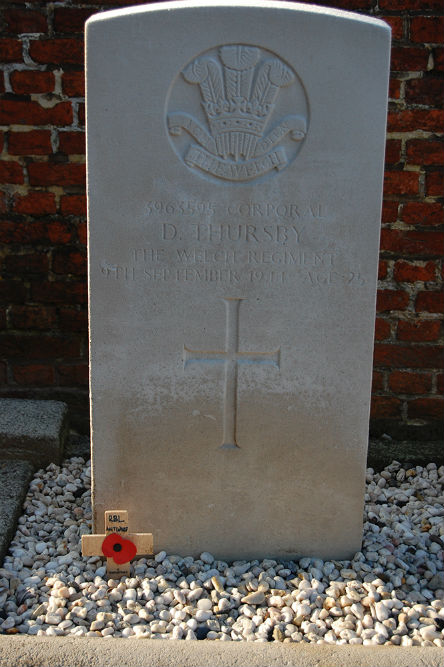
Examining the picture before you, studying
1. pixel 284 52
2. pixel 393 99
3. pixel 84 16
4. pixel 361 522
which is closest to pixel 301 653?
pixel 361 522

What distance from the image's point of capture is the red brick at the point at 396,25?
254cm

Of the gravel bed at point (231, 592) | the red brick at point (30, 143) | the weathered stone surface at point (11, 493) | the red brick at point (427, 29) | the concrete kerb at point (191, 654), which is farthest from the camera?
the red brick at point (30, 143)

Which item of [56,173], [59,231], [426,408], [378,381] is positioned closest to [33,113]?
[56,173]

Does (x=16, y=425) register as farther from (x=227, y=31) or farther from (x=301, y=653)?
(x=227, y=31)

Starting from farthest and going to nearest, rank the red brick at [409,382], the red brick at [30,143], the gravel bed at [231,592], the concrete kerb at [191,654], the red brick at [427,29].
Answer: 1. the red brick at [409,382]
2. the red brick at [30,143]
3. the red brick at [427,29]
4. the gravel bed at [231,592]
5. the concrete kerb at [191,654]

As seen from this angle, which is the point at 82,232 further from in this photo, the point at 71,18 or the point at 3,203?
the point at 71,18

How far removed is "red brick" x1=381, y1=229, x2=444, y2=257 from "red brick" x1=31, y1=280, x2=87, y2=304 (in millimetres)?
1261

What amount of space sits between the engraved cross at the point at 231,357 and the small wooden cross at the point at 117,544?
1.40 feet

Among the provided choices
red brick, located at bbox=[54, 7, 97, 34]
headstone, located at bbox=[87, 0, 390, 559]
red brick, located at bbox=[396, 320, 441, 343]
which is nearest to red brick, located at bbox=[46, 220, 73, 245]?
red brick, located at bbox=[54, 7, 97, 34]

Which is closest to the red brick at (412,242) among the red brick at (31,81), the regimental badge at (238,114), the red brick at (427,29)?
the red brick at (427,29)

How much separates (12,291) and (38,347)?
260 millimetres

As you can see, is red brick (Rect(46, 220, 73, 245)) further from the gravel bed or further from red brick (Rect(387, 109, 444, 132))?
red brick (Rect(387, 109, 444, 132))

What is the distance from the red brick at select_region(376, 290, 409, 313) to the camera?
278 cm

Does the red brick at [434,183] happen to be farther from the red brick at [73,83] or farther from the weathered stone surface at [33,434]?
the weathered stone surface at [33,434]
